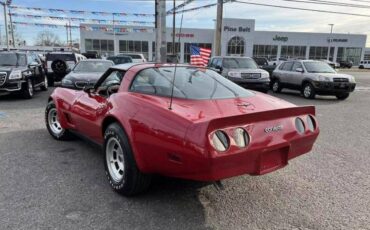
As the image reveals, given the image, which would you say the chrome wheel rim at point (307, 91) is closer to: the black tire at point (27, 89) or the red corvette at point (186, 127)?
the red corvette at point (186, 127)

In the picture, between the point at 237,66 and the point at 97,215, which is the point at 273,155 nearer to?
the point at 97,215

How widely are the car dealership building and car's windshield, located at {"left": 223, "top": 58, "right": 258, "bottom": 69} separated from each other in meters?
42.2

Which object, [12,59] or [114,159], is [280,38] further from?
[114,159]

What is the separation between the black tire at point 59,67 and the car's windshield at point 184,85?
42.7ft

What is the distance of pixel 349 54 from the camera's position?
3002 inches

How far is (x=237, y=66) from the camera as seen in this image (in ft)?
47.1

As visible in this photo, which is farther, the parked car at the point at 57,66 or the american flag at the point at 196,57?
the american flag at the point at 196,57

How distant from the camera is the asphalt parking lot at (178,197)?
128 inches

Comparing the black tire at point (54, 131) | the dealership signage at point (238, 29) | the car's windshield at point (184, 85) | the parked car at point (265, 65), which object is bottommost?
the black tire at point (54, 131)

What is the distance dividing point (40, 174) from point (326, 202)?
11.4 feet

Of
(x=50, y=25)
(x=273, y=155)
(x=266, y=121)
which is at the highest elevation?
(x=50, y=25)

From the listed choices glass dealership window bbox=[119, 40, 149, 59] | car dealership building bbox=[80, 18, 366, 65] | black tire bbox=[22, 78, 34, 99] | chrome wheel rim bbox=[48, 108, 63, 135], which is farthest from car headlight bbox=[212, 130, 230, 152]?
glass dealership window bbox=[119, 40, 149, 59]

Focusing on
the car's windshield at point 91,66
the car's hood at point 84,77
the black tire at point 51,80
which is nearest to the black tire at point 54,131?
the car's hood at point 84,77

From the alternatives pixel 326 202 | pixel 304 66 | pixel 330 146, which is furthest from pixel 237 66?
pixel 326 202
